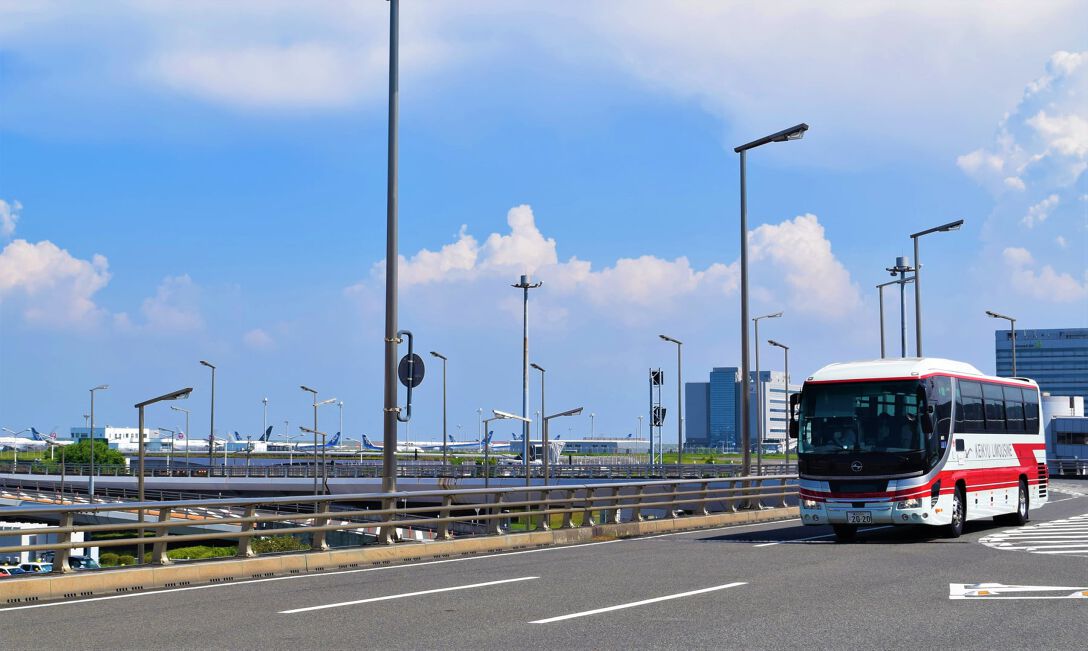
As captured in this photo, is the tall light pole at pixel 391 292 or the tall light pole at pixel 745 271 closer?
the tall light pole at pixel 391 292

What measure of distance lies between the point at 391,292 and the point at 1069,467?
6687 centimetres

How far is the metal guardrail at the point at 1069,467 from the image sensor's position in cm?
7538

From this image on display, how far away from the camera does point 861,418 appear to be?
23.1 metres

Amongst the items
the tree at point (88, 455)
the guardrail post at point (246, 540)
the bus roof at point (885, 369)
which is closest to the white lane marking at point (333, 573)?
the guardrail post at point (246, 540)

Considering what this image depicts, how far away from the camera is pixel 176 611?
12672 mm

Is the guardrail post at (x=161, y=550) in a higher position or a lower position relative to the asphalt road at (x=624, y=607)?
higher

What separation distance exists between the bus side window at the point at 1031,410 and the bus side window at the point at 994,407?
6.53 ft

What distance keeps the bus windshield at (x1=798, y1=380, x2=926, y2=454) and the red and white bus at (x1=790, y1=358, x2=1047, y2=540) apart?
2 cm

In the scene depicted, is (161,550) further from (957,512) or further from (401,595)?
(957,512)

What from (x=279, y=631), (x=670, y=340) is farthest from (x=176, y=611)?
(x=670, y=340)

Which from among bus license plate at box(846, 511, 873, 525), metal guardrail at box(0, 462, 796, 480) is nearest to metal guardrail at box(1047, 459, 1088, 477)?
metal guardrail at box(0, 462, 796, 480)

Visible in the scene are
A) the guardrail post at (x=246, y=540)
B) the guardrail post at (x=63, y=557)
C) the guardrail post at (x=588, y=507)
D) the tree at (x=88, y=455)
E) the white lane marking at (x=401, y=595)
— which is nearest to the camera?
the white lane marking at (x=401, y=595)

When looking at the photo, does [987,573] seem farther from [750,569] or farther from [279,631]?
[279,631]

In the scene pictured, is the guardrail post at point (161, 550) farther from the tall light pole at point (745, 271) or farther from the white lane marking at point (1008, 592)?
the tall light pole at point (745, 271)
